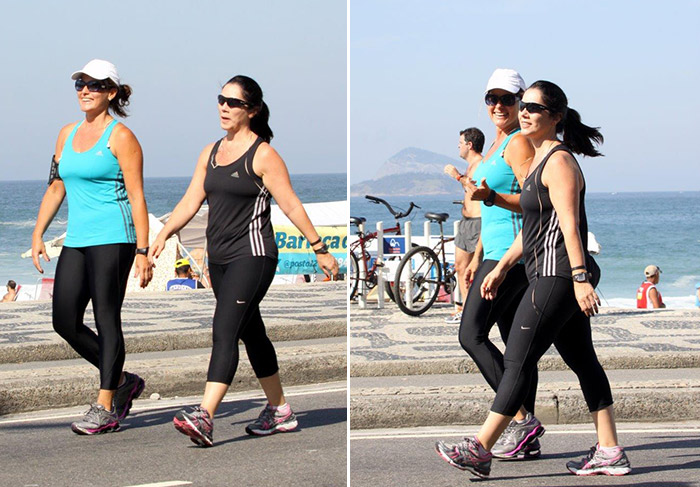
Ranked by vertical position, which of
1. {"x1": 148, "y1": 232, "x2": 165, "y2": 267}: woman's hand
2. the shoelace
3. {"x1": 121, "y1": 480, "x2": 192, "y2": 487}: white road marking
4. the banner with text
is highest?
{"x1": 148, "y1": 232, "x2": 165, "y2": 267}: woman's hand

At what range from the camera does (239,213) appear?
6188 millimetres

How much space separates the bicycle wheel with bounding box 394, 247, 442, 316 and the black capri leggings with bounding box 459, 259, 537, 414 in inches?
288

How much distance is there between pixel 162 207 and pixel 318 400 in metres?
94.4

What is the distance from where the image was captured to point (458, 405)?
729cm

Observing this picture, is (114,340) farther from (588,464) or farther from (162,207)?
(162,207)

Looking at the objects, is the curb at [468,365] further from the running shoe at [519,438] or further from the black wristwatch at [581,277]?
the black wristwatch at [581,277]

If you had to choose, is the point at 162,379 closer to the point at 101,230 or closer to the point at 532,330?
the point at 101,230

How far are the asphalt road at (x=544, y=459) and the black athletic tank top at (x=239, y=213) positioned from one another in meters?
1.23

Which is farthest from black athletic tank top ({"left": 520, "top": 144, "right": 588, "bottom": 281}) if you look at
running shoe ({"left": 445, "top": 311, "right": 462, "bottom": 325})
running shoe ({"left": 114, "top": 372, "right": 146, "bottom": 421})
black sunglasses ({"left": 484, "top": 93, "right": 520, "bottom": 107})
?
running shoe ({"left": 445, "top": 311, "right": 462, "bottom": 325})

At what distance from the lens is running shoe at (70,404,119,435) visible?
655cm

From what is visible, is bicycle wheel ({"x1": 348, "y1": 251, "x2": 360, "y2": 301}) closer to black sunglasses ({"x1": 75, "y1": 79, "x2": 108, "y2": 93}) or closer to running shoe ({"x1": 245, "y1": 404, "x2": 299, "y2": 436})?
running shoe ({"x1": 245, "y1": 404, "x2": 299, "y2": 436})

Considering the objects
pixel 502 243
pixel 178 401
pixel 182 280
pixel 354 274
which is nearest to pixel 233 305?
pixel 502 243

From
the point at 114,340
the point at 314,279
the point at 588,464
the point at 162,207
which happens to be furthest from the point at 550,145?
the point at 162,207

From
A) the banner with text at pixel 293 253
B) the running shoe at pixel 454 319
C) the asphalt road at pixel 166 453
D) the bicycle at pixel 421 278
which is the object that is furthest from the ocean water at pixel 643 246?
the asphalt road at pixel 166 453
